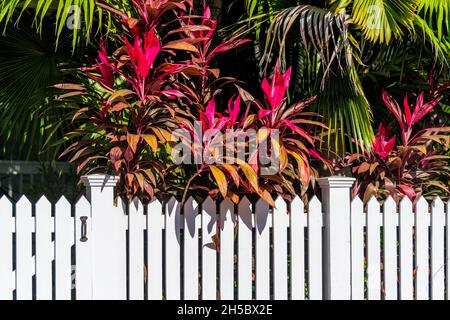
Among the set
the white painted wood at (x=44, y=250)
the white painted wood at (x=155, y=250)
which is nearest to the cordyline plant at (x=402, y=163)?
the white painted wood at (x=155, y=250)

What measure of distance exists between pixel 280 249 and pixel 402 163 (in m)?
1.01

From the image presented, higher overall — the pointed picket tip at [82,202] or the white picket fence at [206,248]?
the pointed picket tip at [82,202]

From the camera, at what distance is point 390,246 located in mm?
3430

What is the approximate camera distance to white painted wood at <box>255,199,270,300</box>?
10.7ft

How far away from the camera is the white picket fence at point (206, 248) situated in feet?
10.4

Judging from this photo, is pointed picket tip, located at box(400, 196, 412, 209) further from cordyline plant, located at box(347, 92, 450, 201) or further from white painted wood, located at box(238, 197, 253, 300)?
white painted wood, located at box(238, 197, 253, 300)

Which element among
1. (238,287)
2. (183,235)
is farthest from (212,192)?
(238,287)

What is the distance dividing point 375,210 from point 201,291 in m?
1.17

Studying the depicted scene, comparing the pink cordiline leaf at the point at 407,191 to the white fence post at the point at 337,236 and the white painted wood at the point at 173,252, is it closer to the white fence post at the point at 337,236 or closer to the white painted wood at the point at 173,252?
the white fence post at the point at 337,236

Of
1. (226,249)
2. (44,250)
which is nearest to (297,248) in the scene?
(226,249)

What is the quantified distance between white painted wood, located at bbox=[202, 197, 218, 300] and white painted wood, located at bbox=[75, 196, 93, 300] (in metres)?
0.65

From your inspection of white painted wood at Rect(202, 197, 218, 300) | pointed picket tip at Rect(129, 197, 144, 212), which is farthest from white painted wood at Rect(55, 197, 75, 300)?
white painted wood at Rect(202, 197, 218, 300)

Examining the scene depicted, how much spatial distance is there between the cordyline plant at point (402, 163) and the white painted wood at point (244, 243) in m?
0.82

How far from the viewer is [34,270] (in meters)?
3.20
